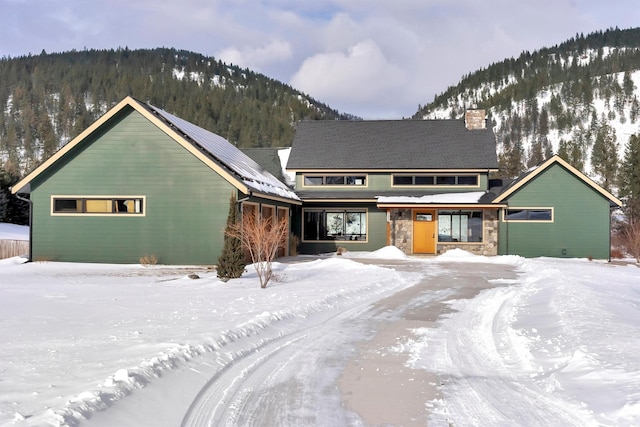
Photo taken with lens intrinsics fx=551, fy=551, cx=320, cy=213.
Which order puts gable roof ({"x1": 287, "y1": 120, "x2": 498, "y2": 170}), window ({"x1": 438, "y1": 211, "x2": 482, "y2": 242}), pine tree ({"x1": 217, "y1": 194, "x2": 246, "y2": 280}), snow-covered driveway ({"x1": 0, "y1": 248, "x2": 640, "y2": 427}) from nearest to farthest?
snow-covered driveway ({"x1": 0, "y1": 248, "x2": 640, "y2": 427}) < pine tree ({"x1": 217, "y1": 194, "x2": 246, "y2": 280}) < window ({"x1": 438, "y1": 211, "x2": 482, "y2": 242}) < gable roof ({"x1": 287, "y1": 120, "x2": 498, "y2": 170})

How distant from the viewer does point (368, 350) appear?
287 inches

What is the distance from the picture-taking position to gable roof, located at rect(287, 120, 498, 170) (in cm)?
2770

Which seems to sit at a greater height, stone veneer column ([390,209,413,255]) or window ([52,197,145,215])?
window ([52,197,145,215])

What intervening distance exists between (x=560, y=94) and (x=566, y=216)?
134638 millimetres

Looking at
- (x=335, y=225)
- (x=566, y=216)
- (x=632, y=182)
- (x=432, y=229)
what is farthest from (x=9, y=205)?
(x=632, y=182)

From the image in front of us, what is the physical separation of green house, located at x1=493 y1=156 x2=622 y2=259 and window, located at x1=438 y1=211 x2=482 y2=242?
Answer: 4.98ft

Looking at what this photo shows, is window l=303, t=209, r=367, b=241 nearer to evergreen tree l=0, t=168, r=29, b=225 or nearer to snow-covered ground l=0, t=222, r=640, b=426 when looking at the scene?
snow-covered ground l=0, t=222, r=640, b=426

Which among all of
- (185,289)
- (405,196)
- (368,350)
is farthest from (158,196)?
(368,350)

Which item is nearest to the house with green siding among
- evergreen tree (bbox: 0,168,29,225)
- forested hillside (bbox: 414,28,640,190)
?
evergreen tree (bbox: 0,168,29,225)

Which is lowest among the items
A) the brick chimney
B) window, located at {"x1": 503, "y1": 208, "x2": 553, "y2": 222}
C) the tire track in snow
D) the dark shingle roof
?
the tire track in snow

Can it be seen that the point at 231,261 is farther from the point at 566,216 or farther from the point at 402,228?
the point at 566,216

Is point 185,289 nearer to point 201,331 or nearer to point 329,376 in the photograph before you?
point 201,331

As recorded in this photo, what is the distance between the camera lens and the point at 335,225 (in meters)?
27.2

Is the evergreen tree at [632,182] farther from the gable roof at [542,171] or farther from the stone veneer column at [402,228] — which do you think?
the stone veneer column at [402,228]
